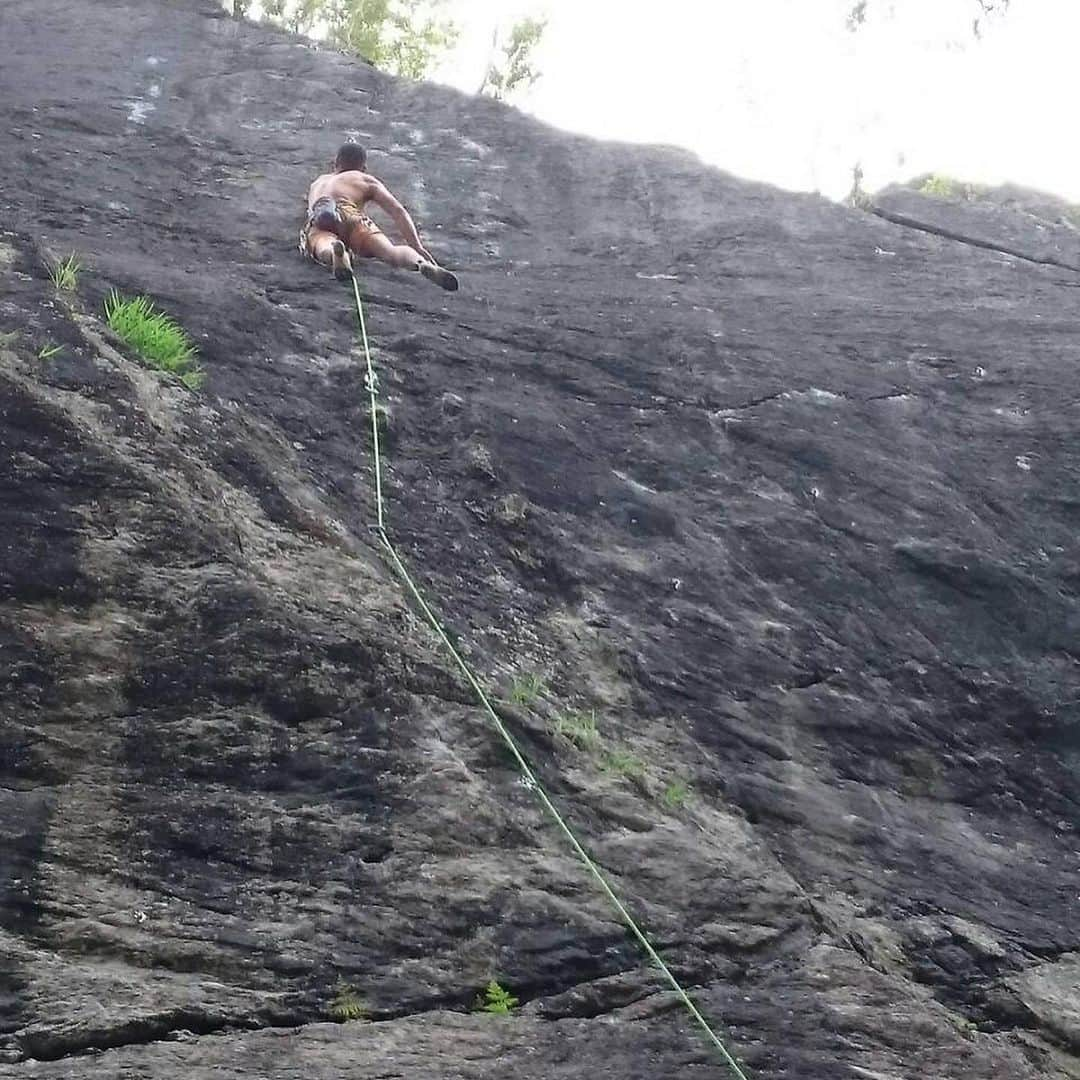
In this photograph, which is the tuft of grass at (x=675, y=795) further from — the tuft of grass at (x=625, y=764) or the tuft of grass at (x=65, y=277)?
the tuft of grass at (x=65, y=277)

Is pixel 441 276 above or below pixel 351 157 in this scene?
below

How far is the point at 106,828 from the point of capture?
14.5 feet

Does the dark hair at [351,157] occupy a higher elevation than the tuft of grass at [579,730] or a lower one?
higher

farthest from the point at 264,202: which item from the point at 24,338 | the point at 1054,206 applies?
the point at 1054,206

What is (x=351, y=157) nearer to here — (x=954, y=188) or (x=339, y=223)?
(x=339, y=223)

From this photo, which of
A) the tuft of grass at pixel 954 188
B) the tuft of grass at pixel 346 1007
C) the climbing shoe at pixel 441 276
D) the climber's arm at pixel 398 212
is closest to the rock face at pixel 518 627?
the tuft of grass at pixel 346 1007

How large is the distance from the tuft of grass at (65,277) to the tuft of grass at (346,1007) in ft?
12.5

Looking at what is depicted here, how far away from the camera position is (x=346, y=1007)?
4.36 metres

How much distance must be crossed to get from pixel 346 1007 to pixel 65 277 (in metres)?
4.09

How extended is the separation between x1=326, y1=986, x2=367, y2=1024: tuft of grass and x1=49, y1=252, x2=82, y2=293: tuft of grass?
382cm

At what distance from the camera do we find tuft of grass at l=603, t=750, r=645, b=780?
5.63 meters

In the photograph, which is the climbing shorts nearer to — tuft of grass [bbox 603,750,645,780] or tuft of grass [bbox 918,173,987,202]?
tuft of grass [bbox 603,750,645,780]

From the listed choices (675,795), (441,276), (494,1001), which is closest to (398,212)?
(441,276)

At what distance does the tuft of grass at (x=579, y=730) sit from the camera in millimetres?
5652
